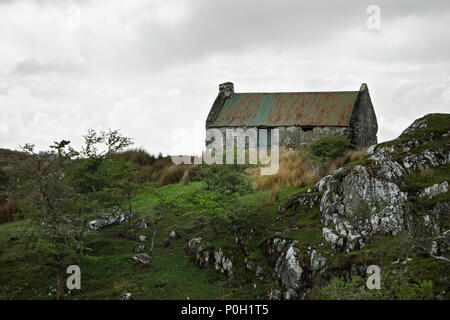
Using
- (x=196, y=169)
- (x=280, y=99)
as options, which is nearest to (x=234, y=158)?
(x=196, y=169)

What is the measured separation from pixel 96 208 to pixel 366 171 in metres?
8.72

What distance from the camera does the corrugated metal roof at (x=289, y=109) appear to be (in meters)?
32.8

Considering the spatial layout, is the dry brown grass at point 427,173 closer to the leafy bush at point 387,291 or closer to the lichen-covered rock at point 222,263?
the leafy bush at point 387,291

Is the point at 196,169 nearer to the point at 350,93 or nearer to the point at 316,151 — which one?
the point at 316,151

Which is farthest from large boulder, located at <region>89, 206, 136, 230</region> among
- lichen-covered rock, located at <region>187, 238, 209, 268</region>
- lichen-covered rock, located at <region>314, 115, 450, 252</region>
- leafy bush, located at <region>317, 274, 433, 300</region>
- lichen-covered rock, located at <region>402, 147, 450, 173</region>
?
lichen-covered rock, located at <region>402, 147, 450, 173</region>

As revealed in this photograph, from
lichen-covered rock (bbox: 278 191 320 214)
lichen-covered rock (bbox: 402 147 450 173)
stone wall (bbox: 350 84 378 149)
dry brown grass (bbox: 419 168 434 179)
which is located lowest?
lichen-covered rock (bbox: 278 191 320 214)

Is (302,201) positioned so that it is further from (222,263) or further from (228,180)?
(222,263)

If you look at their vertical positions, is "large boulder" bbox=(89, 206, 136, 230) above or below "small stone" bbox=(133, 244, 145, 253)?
above

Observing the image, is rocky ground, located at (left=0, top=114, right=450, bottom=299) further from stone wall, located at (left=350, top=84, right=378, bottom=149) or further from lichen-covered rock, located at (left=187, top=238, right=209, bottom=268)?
stone wall, located at (left=350, top=84, right=378, bottom=149)

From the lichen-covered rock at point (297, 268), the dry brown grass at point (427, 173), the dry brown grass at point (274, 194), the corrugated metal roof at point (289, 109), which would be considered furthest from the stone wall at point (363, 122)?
the lichen-covered rock at point (297, 268)

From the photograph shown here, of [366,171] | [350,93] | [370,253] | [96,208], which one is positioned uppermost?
[350,93]

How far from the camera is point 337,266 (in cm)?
1045

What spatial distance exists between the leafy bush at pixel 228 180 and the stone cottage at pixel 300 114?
1731cm

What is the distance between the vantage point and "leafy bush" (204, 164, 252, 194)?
1526 cm
